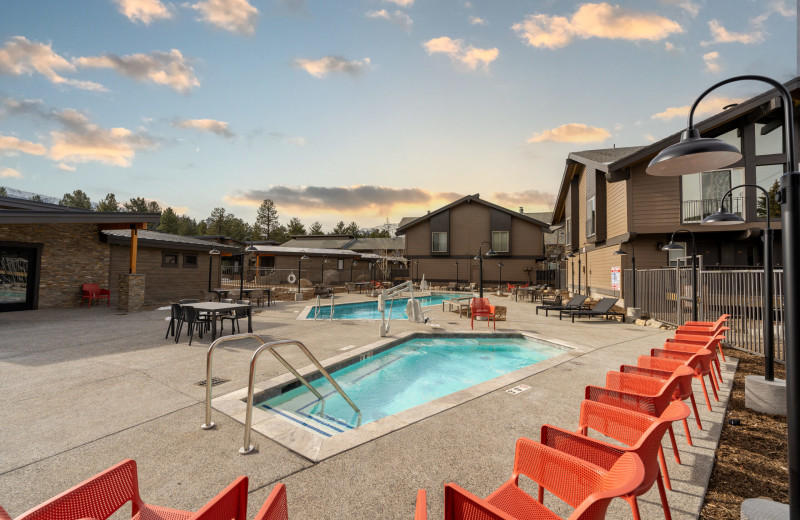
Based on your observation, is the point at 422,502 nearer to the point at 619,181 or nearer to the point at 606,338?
the point at 606,338

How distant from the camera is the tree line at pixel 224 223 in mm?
69250

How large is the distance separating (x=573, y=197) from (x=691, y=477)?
2429 centimetres

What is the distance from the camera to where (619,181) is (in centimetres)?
1577

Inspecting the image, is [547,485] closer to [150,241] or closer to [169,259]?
[150,241]

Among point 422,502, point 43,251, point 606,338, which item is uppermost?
point 43,251

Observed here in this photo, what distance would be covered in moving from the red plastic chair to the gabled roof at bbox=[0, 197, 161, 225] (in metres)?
13.7

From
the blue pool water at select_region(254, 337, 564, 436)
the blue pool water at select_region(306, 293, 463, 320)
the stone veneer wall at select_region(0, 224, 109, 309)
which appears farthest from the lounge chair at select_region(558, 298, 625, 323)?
the stone veneer wall at select_region(0, 224, 109, 309)

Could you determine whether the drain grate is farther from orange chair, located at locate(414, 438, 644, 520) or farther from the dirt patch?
the dirt patch

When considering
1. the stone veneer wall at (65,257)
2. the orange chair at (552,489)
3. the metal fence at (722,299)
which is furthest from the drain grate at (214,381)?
the stone veneer wall at (65,257)

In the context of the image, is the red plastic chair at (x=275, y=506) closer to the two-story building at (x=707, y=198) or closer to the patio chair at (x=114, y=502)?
the patio chair at (x=114, y=502)

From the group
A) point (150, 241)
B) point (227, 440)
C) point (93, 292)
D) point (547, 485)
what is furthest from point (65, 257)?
point (547, 485)

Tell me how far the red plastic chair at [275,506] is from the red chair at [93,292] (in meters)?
18.0

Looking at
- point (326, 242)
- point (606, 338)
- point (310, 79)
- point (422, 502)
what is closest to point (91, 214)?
point (310, 79)

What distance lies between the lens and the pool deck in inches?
105
